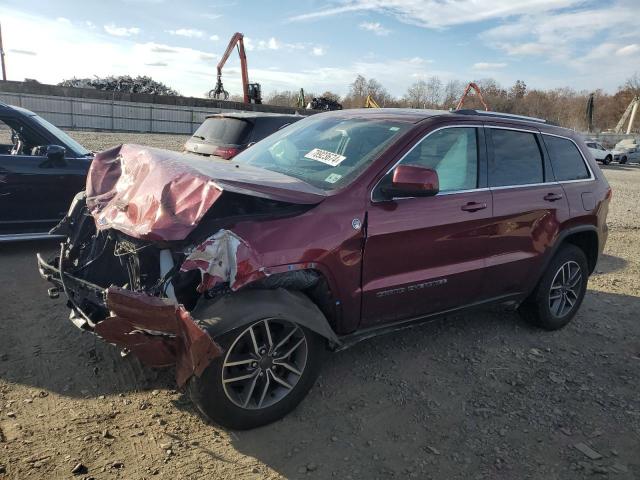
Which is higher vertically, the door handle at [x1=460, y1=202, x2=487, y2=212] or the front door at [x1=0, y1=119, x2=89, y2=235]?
the door handle at [x1=460, y1=202, x2=487, y2=212]

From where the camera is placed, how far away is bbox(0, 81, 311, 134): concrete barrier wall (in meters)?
27.3

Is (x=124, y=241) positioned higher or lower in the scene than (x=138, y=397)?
higher

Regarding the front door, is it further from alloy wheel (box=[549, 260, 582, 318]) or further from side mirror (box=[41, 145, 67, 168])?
alloy wheel (box=[549, 260, 582, 318])

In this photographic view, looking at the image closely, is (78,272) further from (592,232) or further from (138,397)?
(592,232)

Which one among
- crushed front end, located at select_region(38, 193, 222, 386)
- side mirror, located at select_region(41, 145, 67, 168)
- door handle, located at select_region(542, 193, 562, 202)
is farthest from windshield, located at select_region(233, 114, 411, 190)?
side mirror, located at select_region(41, 145, 67, 168)

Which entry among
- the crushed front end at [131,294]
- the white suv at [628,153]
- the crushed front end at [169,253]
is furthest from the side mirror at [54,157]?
the white suv at [628,153]

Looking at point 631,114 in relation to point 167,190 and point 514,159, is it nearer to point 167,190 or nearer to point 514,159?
point 514,159

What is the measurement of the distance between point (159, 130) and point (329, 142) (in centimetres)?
2955

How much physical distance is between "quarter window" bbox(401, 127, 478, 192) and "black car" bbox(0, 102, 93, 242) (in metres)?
4.22

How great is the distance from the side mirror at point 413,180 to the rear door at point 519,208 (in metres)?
0.97

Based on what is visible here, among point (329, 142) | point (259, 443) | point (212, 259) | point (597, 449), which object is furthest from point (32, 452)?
point (597, 449)

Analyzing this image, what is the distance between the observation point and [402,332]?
460 centimetres

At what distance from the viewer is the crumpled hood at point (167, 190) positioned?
2852 millimetres

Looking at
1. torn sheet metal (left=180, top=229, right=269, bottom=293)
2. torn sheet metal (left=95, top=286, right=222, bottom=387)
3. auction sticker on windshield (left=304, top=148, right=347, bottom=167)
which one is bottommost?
torn sheet metal (left=95, top=286, right=222, bottom=387)
